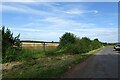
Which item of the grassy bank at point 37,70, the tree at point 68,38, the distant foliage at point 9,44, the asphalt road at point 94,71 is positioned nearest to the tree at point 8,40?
the distant foliage at point 9,44

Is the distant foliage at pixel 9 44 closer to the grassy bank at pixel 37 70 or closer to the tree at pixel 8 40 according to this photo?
the tree at pixel 8 40

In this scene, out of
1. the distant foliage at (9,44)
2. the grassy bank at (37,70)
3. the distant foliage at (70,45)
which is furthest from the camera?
the distant foliage at (70,45)

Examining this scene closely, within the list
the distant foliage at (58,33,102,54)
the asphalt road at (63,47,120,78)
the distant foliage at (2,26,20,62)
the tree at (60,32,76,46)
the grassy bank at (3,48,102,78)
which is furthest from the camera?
the tree at (60,32,76,46)

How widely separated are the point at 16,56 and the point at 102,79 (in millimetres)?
14305

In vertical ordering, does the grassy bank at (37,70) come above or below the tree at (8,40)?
below

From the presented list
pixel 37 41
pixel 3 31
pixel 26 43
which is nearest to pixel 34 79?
pixel 3 31

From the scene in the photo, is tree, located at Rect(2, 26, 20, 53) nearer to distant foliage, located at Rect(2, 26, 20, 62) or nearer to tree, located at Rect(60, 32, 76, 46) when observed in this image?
distant foliage, located at Rect(2, 26, 20, 62)

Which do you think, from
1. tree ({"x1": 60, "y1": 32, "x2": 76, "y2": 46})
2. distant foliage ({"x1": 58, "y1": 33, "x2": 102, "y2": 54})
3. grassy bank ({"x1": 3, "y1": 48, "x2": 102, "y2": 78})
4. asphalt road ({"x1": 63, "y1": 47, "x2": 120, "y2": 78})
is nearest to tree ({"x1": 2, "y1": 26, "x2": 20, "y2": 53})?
grassy bank ({"x1": 3, "y1": 48, "x2": 102, "y2": 78})

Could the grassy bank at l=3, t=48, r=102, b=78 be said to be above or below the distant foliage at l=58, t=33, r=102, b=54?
below

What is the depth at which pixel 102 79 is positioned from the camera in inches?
506

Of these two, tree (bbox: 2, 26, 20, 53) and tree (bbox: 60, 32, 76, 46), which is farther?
tree (bbox: 60, 32, 76, 46)

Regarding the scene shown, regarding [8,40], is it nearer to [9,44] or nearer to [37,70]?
[9,44]

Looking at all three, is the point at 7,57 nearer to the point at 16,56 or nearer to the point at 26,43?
the point at 16,56

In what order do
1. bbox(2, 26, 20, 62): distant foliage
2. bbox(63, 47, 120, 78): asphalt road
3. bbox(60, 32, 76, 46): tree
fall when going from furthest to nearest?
bbox(60, 32, 76, 46): tree → bbox(2, 26, 20, 62): distant foliage → bbox(63, 47, 120, 78): asphalt road
